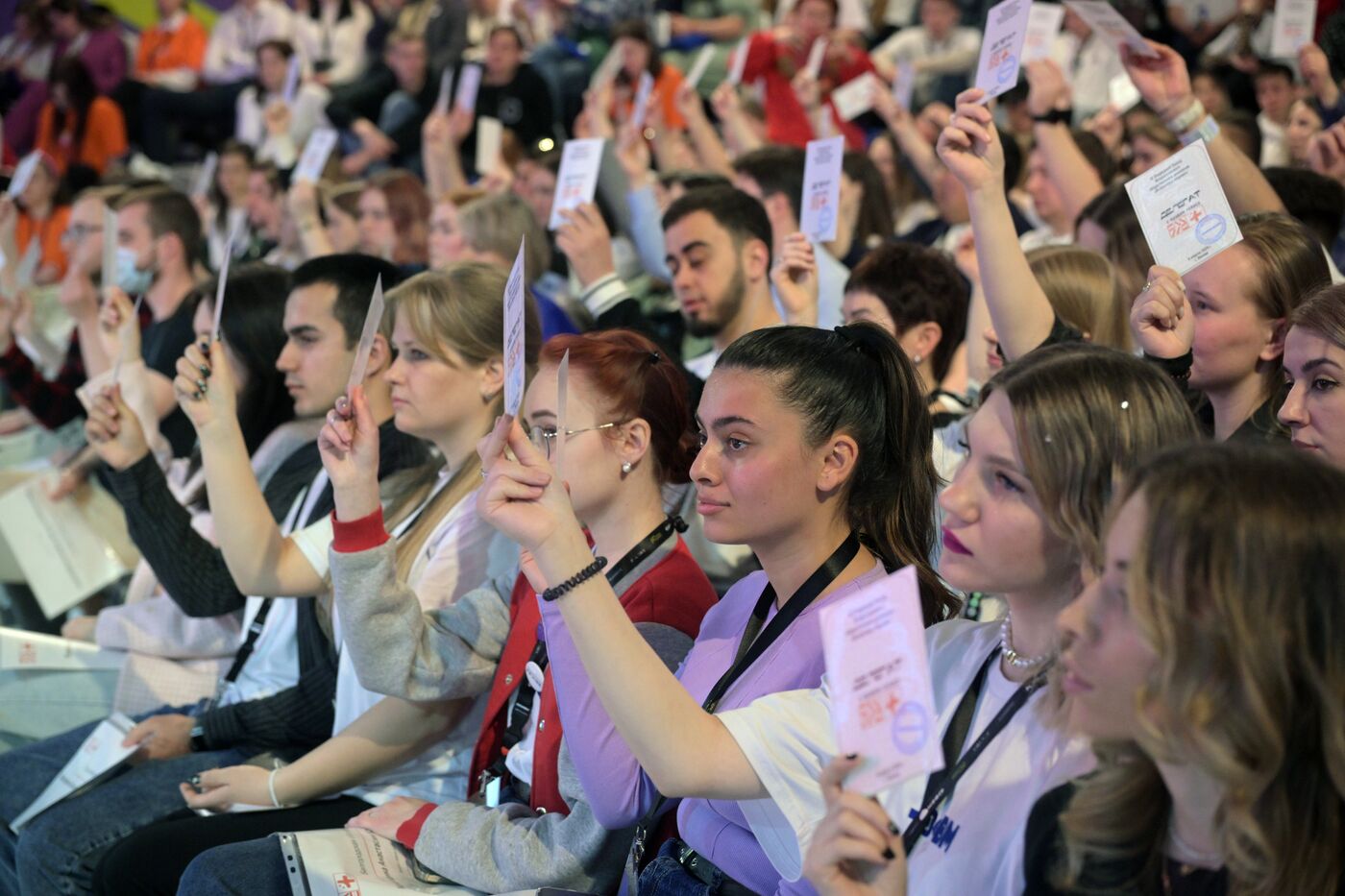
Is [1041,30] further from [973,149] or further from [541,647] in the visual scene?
[541,647]

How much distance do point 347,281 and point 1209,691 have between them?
2446 millimetres

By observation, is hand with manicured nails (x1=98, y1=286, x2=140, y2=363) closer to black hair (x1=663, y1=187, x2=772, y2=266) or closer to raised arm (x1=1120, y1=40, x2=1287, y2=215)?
black hair (x1=663, y1=187, x2=772, y2=266)

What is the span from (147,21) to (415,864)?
422 inches

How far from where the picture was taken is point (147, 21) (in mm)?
11562

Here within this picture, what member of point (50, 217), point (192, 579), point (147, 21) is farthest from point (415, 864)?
point (147, 21)

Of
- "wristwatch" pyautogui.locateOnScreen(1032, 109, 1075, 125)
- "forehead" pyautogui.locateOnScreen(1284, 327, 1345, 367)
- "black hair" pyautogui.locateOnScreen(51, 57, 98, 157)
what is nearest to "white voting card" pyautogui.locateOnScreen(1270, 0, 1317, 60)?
"wristwatch" pyautogui.locateOnScreen(1032, 109, 1075, 125)

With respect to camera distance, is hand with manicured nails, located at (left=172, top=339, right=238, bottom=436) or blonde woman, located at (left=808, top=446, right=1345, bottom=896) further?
hand with manicured nails, located at (left=172, top=339, right=238, bottom=436)

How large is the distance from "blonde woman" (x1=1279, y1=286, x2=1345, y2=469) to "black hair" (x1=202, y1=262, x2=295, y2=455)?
2.43 metres

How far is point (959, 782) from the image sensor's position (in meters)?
1.59

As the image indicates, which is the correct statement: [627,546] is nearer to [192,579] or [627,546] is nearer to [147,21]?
[192,579]

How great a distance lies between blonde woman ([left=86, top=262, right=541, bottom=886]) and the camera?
258 centimetres

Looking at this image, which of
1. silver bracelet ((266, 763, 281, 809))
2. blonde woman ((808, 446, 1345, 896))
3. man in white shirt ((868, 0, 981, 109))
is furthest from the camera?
man in white shirt ((868, 0, 981, 109))

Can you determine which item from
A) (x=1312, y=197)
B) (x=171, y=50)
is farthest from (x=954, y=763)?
(x=171, y=50)

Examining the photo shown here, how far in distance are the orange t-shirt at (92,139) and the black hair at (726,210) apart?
655cm
